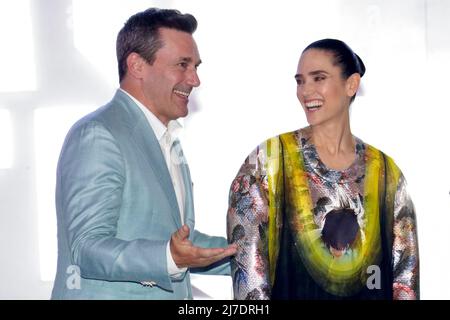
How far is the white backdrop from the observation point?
249 cm

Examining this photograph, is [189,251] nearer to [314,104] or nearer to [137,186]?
[137,186]

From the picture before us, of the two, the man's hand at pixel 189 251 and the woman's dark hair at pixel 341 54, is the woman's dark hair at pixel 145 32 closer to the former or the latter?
the woman's dark hair at pixel 341 54

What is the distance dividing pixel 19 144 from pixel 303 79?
0.95 meters

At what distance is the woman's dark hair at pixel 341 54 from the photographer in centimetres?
230

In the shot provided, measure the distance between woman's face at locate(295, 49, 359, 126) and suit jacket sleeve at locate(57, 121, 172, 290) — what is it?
2.04ft

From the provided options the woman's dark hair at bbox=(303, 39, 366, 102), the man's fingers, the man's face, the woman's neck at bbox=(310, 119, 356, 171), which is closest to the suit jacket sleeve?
the man's fingers

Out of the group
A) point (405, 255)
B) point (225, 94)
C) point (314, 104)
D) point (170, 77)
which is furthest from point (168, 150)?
point (405, 255)

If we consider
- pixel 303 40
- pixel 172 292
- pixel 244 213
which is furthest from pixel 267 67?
pixel 172 292

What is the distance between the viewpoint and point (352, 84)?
2.32 metres

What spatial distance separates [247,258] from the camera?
2145 millimetres

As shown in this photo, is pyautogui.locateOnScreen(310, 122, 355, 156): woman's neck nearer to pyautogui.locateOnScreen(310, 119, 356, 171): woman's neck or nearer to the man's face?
pyautogui.locateOnScreen(310, 119, 356, 171): woman's neck

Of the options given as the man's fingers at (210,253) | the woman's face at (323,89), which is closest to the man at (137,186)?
the man's fingers at (210,253)

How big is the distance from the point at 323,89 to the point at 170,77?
460mm

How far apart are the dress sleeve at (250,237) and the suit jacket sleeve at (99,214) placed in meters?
0.29
